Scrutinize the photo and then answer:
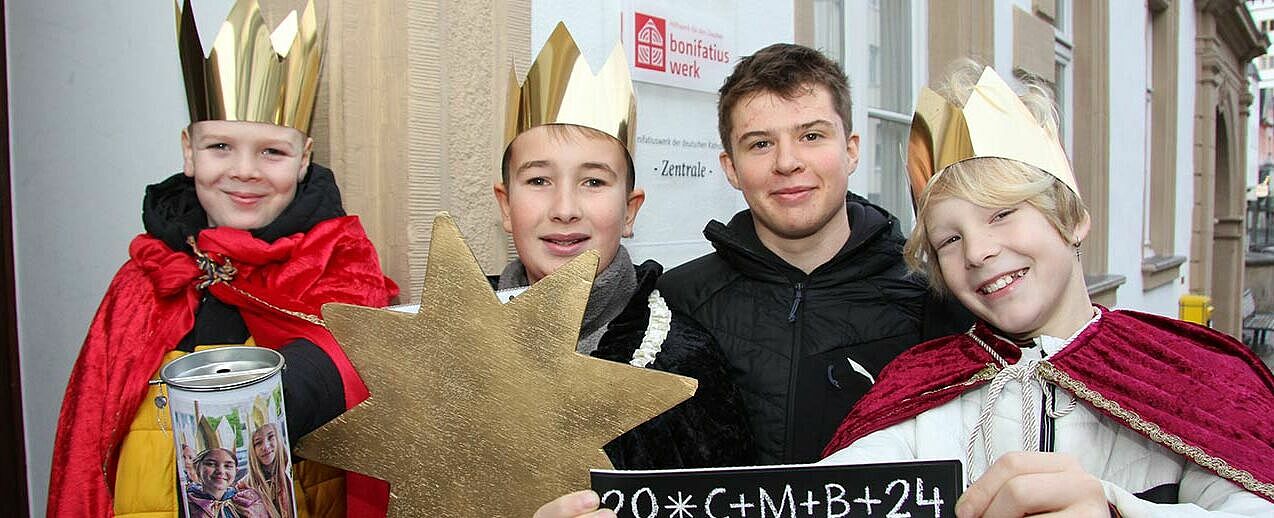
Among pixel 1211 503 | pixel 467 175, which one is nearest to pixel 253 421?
pixel 1211 503

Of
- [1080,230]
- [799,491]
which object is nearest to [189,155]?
[799,491]

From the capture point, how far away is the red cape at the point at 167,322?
5.15 feet

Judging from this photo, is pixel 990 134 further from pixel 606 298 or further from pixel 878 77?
pixel 878 77

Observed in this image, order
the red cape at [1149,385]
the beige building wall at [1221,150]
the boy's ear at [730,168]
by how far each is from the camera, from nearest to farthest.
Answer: the red cape at [1149,385]
the boy's ear at [730,168]
the beige building wall at [1221,150]

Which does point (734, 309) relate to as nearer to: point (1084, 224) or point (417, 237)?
point (1084, 224)

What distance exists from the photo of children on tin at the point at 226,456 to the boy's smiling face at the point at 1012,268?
3.71 feet

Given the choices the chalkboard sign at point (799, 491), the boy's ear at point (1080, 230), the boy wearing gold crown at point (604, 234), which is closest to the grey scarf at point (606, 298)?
the boy wearing gold crown at point (604, 234)

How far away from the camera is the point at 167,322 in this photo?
1653 mm

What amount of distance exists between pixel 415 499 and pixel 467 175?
1.38 metres

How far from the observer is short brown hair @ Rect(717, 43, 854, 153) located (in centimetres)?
196

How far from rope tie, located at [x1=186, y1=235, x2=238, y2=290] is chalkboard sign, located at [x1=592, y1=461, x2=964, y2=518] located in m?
0.94

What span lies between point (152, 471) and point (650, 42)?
2.18m

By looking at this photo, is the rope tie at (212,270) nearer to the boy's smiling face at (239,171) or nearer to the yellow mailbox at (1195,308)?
the boy's smiling face at (239,171)

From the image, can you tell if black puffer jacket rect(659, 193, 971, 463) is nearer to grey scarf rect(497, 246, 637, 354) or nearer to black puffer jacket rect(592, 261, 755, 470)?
black puffer jacket rect(592, 261, 755, 470)
